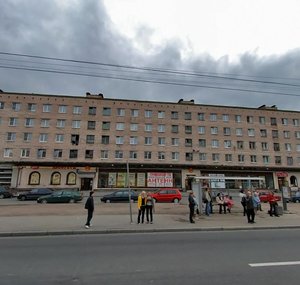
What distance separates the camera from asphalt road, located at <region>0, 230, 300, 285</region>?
4.84 m

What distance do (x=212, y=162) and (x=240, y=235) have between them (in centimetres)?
3662

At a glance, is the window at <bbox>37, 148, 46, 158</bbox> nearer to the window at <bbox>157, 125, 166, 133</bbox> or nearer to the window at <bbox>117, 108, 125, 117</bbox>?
the window at <bbox>117, 108, 125, 117</bbox>

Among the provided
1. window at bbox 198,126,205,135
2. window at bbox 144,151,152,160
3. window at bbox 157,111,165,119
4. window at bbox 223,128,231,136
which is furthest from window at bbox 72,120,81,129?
window at bbox 223,128,231,136

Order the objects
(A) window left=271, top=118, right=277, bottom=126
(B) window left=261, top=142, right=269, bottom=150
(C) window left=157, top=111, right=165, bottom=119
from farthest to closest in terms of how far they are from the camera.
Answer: (A) window left=271, top=118, right=277, bottom=126, (B) window left=261, top=142, right=269, bottom=150, (C) window left=157, top=111, right=165, bottom=119

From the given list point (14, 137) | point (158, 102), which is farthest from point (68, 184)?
point (158, 102)

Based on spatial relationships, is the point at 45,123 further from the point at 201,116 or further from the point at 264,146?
the point at 264,146

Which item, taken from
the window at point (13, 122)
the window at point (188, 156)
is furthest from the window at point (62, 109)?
the window at point (188, 156)

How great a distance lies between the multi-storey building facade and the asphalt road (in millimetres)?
33376

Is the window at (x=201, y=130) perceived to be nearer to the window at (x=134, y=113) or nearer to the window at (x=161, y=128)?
the window at (x=161, y=128)

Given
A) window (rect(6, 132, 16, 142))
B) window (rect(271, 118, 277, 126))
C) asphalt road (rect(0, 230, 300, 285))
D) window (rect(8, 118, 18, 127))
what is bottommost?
asphalt road (rect(0, 230, 300, 285))

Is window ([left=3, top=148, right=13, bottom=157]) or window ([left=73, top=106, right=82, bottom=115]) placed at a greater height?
window ([left=73, top=106, right=82, bottom=115])

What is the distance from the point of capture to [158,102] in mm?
47312

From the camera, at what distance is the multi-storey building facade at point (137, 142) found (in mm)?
41156

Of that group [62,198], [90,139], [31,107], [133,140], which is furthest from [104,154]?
[62,198]
